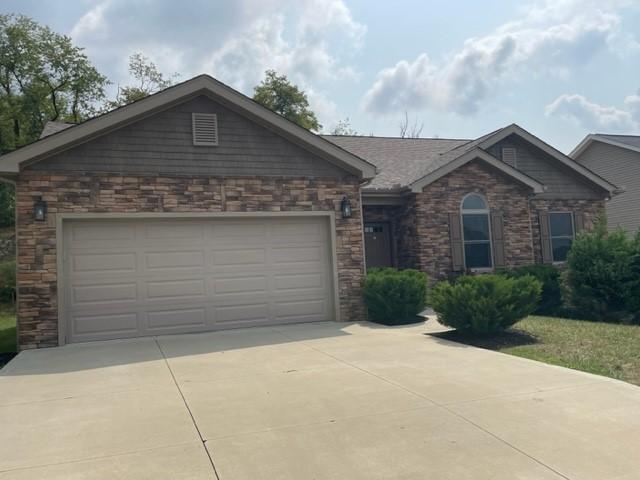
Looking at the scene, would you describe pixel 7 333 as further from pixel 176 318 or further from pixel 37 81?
pixel 37 81

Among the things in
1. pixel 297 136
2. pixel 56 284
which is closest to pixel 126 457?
pixel 56 284

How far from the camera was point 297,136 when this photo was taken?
398 inches

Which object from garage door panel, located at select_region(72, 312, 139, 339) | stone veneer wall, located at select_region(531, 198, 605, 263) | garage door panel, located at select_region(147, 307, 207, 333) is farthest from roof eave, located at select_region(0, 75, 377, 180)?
stone veneer wall, located at select_region(531, 198, 605, 263)

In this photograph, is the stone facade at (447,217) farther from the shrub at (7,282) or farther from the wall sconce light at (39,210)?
the shrub at (7,282)

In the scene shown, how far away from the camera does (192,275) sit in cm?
955

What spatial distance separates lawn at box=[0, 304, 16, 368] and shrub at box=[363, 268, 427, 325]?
6.65 m

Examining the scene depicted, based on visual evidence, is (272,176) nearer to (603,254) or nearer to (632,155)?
(603,254)

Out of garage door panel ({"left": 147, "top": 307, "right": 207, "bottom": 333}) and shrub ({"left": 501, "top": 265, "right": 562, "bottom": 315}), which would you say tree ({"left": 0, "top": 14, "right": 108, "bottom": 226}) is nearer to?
garage door panel ({"left": 147, "top": 307, "right": 207, "bottom": 333})

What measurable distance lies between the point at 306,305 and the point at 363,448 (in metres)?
6.69

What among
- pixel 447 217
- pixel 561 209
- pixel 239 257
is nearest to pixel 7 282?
pixel 239 257

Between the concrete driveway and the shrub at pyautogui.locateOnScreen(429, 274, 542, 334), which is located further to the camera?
the shrub at pyautogui.locateOnScreen(429, 274, 542, 334)

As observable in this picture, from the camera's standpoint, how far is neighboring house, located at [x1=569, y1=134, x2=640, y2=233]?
19344 mm

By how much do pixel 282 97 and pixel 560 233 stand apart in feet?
54.4

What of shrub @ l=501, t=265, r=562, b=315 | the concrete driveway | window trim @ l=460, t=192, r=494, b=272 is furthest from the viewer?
window trim @ l=460, t=192, r=494, b=272
